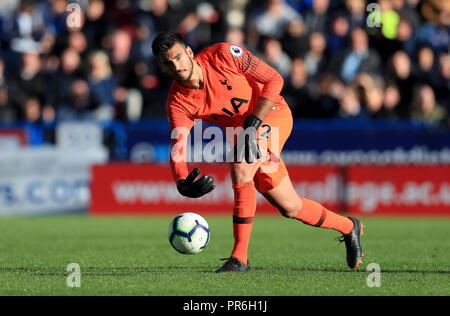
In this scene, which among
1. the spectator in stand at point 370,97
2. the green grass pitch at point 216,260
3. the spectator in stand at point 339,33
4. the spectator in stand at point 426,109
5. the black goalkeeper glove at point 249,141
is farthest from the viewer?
the spectator in stand at point 339,33

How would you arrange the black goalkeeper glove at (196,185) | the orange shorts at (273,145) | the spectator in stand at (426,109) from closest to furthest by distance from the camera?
the black goalkeeper glove at (196,185) < the orange shorts at (273,145) < the spectator in stand at (426,109)

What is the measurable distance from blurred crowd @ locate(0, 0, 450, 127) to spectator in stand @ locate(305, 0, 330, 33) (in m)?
0.02

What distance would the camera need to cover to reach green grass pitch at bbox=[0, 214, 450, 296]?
629cm

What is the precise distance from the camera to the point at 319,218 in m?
7.69

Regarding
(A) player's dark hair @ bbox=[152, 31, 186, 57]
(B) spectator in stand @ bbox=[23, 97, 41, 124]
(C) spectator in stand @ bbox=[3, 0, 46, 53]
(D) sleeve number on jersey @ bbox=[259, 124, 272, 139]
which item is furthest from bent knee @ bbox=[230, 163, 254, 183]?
(C) spectator in stand @ bbox=[3, 0, 46, 53]

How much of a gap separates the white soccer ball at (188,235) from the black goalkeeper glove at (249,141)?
85 cm

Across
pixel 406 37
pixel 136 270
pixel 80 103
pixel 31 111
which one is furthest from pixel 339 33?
pixel 136 270

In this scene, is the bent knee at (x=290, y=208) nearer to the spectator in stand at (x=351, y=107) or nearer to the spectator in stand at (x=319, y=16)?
the spectator in stand at (x=351, y=107)

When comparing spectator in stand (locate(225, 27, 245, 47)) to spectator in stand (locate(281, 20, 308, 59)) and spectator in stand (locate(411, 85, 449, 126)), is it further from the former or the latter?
spectator in stand (locate(411, 85, 449, 126))

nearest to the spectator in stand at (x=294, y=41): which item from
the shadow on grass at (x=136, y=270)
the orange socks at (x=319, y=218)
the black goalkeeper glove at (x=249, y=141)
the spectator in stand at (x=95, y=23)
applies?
the spectator in stand at (x=95, y=23)

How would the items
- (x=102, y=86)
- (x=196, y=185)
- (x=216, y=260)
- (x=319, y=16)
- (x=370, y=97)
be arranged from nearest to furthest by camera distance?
1. (x=196, y=185)
2. (x=216, y=260)
3. (x=370, y=97)
4. (x=102, y=86)
5. (x=319, y=16)

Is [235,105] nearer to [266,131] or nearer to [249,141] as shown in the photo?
[266,131]

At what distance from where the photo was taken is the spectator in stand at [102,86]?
52.0 ft

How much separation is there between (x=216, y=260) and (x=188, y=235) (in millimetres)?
1027
